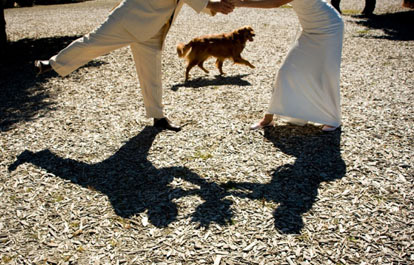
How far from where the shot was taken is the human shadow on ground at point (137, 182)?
120 inches

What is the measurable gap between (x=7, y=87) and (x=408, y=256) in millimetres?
6706

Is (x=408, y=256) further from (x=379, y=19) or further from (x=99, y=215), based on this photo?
(x=379, y=19)

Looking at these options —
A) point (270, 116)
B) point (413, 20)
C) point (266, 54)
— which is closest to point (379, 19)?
point (413, 20)

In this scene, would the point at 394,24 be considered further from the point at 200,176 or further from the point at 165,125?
the point at 200,176

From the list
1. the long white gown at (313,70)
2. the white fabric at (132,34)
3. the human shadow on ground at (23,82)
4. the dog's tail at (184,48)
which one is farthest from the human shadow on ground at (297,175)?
the human shadow on ground at (23,82)

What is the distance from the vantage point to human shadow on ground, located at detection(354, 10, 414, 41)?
1032 cm

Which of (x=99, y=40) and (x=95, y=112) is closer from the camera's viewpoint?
(x=99, y=40)

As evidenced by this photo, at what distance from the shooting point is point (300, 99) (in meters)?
4.23

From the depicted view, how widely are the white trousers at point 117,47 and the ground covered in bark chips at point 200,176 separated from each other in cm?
57

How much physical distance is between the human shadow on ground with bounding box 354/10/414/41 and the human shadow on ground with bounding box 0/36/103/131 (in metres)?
8.64

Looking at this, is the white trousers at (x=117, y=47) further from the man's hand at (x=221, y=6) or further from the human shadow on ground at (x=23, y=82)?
the human shadow on ground at (x=23, y=82)

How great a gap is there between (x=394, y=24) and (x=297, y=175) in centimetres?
1121

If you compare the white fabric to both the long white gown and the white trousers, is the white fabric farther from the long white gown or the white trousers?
the long white gown

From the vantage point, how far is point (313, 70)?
413cm
